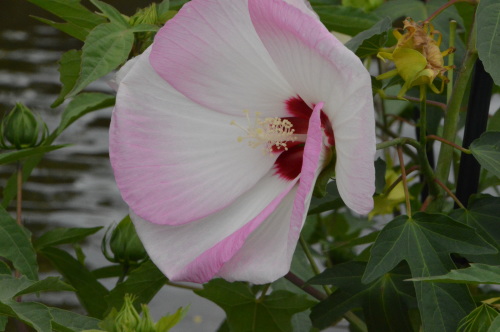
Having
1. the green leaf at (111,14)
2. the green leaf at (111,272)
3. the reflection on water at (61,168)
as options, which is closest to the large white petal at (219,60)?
the green leaf at (111,14)

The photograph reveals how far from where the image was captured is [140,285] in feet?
2.43

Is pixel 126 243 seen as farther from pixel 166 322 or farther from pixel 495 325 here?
pixel 495 325

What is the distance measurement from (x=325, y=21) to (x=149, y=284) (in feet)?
0.89

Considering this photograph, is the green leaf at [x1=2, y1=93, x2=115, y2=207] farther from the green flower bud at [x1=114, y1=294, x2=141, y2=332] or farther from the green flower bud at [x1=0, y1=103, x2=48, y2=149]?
the green flower bud at [x1=114, y1=294, x2=141, y2=332]

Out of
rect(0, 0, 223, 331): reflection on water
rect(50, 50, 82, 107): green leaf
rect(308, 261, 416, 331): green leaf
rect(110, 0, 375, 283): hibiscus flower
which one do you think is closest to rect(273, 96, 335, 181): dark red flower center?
rect(110, 0, 375, 283): hibiscus flower

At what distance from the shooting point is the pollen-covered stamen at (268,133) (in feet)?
1.94

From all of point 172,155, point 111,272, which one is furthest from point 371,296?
point 111,272

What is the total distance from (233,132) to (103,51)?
0.11 metres

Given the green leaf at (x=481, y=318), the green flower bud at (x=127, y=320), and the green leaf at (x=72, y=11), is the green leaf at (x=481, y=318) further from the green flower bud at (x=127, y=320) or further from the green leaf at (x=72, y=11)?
the green leaf at (x=72, y=11)

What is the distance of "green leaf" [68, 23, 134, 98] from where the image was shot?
1.99 feet

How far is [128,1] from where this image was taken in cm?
250

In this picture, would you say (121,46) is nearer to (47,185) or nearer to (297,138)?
(297,138)

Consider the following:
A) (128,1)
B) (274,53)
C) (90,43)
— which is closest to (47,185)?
(128,1)

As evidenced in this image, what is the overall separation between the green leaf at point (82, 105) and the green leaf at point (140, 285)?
0.45 ft
